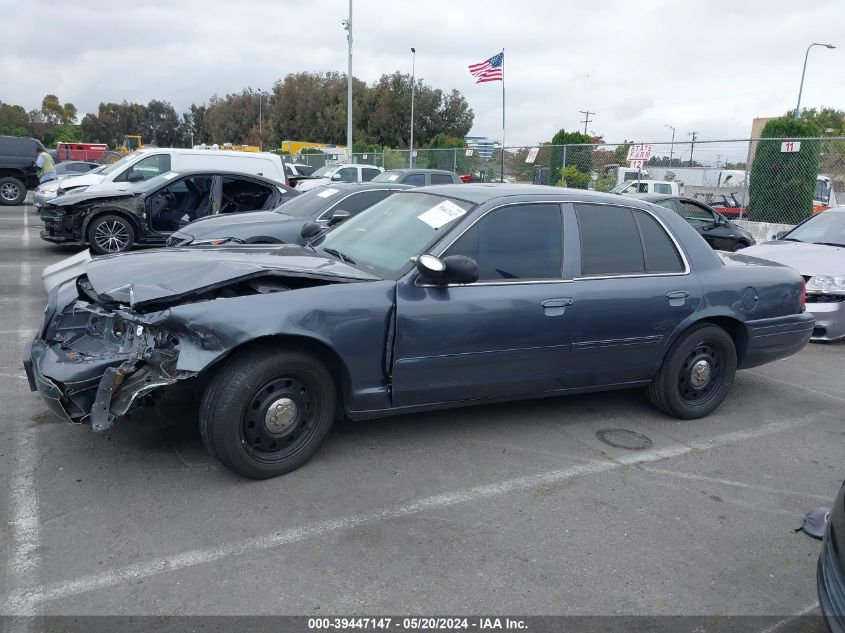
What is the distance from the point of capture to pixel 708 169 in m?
20.6

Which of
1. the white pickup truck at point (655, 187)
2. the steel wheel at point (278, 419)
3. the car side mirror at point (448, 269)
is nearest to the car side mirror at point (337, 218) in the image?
the car side mirror at point (448, 269)

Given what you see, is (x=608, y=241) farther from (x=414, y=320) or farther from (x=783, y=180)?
(x=783, y=180)

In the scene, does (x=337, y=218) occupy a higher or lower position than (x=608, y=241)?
lower

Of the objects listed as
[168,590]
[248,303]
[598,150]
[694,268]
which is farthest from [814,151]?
[168,590]

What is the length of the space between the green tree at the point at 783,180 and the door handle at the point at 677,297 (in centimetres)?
1194

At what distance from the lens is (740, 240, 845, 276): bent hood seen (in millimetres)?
7711

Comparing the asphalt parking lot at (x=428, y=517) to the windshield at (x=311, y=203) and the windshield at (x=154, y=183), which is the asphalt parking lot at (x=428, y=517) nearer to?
the windshield at (x=311, y=203)

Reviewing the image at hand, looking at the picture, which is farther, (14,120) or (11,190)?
(14,120)

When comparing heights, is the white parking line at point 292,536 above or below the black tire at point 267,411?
below

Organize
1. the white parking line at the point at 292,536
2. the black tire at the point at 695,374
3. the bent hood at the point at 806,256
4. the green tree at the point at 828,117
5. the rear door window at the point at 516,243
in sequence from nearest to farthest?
1. the white parking line at the point at 292,536
2. the rear door window at the point at 516,243
3. the black tire at the point at 695,374
4. the bent hood at the point at 806,256
5. the green tree at the point at 828,117

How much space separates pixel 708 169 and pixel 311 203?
15203mm

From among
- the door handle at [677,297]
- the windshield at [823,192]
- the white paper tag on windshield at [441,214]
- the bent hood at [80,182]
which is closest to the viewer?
the white paper tag on windshield at [441,214]

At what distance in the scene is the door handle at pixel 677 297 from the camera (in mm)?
4941

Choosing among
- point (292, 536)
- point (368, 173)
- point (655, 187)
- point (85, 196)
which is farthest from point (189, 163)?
point (655, 187)
